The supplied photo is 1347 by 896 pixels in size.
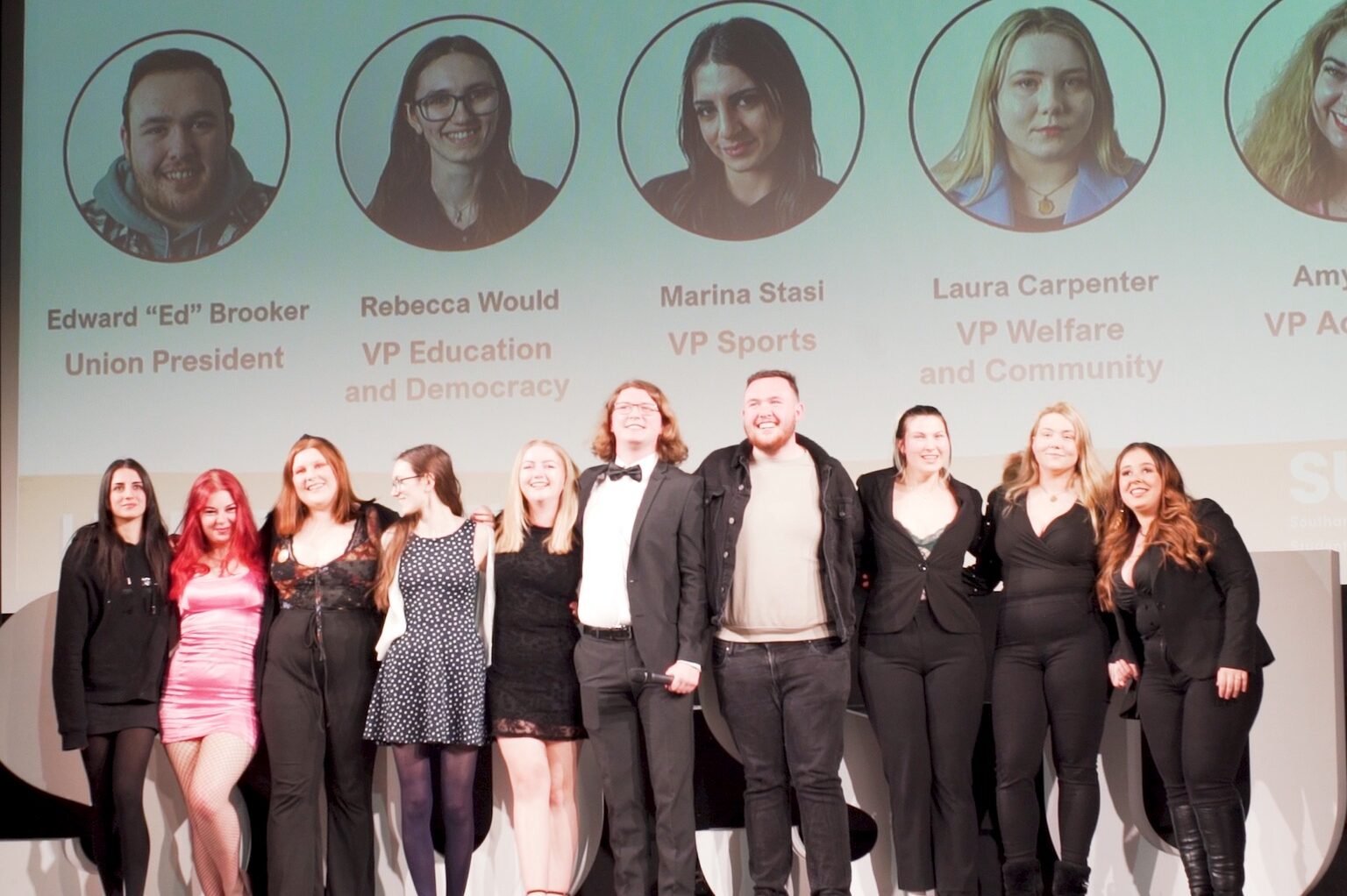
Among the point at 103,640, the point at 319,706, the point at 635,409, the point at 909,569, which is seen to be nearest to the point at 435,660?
the point at 319,706

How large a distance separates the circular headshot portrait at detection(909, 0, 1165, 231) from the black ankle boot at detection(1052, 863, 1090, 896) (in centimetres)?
214

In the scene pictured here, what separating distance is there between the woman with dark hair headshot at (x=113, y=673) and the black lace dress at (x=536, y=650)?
1.07 meters

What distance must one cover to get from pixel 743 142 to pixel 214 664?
2529 millimetres

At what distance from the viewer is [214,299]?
548cm

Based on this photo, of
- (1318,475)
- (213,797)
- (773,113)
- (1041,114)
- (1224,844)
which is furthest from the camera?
(773,113)

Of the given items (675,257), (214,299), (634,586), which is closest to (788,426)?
(634,586)

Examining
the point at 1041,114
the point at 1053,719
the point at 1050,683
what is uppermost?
the point at 1041,114

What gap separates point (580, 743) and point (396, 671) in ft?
1.95

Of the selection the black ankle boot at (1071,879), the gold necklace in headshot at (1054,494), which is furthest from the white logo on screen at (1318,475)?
the black ankle boot at (1071,879)

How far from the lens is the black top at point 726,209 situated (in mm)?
5047

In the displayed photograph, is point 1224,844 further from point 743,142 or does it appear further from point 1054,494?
point 743,142

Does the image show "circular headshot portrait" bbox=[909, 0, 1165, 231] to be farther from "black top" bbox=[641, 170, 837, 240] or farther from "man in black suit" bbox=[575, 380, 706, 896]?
"man in black suit" bbox=[575, 380, 706, 896]

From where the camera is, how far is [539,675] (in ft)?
13.5

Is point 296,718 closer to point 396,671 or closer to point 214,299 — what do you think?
point 396,671
